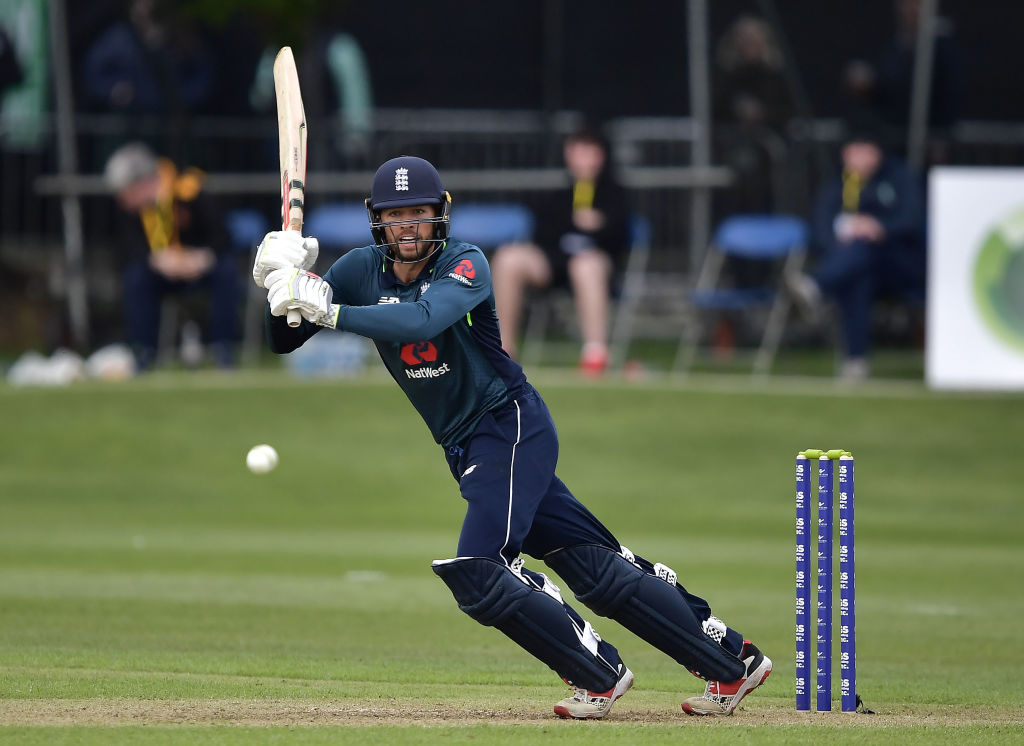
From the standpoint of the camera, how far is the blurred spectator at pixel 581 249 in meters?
15.4

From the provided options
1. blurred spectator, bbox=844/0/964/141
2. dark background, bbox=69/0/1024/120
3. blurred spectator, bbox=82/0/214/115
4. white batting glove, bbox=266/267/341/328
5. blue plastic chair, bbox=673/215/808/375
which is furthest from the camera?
dark background, bbox=69/0/1024/120

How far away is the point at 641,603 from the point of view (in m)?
6.46

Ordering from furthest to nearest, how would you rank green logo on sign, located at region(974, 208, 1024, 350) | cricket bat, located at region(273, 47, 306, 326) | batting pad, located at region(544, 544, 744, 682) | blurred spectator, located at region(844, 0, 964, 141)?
blurred spectator, located at region(844, 0, 964, 141)
green logo on sign, located at region(974, 208, 1024, 350)
cricket bat, located at region(273, 47, 306, 326)
batting pad, located at region(544, 544, 744, 682)

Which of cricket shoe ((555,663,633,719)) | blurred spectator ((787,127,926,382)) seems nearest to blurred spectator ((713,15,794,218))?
blurred spectator ((787,127,926,382))

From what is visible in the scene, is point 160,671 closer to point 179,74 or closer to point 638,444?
point 638,444

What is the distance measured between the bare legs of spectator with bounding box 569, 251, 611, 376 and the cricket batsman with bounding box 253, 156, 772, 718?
8809 millimetres

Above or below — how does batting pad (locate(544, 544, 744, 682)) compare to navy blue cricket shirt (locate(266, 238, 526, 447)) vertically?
below

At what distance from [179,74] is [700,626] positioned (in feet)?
43.3

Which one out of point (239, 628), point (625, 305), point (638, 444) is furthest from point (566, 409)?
point (239, 628)

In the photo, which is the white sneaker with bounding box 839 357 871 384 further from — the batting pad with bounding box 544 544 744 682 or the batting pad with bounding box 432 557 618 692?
the batting pad with bounding box 432 557 618 692

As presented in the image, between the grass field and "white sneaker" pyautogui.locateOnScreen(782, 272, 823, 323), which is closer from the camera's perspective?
the grass field

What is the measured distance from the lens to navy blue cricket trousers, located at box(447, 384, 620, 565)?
621 cm

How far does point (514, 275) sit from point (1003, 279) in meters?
4.18

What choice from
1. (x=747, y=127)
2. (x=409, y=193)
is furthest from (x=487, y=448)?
(x=747, y=127)
